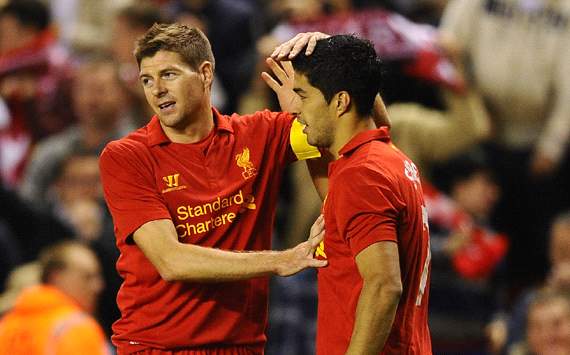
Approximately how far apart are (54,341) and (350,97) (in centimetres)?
335

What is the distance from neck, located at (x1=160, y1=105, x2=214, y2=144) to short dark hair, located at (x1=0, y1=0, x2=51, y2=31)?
16.2ft

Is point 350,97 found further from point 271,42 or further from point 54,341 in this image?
point 271,42

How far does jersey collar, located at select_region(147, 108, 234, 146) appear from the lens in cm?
500

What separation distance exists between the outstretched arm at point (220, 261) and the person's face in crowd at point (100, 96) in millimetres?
4466

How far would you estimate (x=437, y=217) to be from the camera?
8.80 metres

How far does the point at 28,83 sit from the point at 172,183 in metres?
5.03

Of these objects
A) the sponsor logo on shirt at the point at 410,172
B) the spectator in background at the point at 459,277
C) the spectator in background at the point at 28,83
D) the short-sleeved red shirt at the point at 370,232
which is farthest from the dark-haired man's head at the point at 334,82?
the spectator in background at the point at 28,83

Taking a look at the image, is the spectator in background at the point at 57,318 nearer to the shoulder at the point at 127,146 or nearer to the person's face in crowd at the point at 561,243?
the shoulder at the point at 127,146

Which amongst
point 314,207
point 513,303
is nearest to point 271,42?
point 314,207

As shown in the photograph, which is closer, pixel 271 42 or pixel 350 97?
pixel 350 97

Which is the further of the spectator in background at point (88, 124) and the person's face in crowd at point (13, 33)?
the person's face in crowd at point (13, 33)

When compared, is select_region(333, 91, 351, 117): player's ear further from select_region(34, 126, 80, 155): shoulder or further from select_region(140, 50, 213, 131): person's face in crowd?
select_region(34, 126, 80, 155): shoulder

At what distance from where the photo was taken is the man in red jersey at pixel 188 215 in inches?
190

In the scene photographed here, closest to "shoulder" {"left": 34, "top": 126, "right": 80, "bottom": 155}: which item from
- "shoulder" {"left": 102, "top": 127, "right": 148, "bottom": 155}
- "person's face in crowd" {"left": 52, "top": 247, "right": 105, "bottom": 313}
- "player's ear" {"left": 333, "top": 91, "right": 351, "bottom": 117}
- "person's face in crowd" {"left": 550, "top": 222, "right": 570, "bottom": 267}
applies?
"person's face in crowd" {"left": 52, "top": 247, "right": 105, "bottom": 313}
